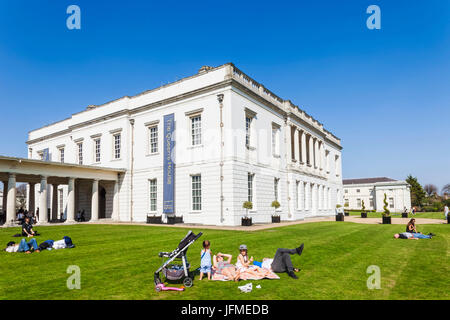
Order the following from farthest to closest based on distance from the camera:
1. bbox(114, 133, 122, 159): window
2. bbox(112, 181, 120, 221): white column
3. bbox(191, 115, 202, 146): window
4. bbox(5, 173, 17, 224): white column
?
1. bbox(114, 133, 122, 159): window
2. bbox(112, 181, 120, 221): white column
3. bbox(191, 115, 202, 146): window
4. bbox(5, 173, 17, 224): white column

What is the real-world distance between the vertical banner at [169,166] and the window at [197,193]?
2051 mm

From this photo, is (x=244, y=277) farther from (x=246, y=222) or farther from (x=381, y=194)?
(x=381, y=194)

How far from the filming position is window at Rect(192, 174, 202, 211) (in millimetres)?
25388

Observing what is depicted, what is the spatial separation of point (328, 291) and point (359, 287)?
2.87ft

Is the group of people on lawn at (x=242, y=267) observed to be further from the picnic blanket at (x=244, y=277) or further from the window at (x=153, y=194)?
the window at (x=153, y=194)

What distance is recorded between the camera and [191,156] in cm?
2609

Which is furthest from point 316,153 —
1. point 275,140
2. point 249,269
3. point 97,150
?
point 249,269

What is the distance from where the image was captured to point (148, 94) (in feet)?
99.1

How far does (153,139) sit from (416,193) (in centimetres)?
7636

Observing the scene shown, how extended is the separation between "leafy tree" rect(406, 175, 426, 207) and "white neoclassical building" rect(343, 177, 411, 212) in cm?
546

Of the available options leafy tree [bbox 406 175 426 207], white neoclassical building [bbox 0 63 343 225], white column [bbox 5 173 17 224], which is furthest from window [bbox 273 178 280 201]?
leafy tree [bbox 406 175 426 207]

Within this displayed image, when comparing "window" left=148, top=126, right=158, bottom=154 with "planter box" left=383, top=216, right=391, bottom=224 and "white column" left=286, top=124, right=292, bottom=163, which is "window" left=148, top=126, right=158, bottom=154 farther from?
"planter box" left=383, top=216, right=391, bottom=224
